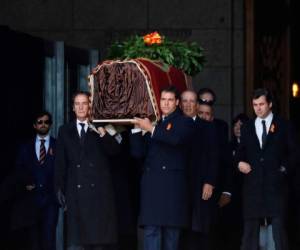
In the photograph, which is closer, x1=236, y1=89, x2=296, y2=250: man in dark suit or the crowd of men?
the crowd of men

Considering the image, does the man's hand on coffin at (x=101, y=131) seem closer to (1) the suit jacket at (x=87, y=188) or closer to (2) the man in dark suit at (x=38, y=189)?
(1) the suit jacket at (x=87, y=188)

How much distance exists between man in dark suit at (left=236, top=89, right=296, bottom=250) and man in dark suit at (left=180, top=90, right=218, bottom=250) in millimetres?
350

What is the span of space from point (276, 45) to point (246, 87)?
1410 millimetres

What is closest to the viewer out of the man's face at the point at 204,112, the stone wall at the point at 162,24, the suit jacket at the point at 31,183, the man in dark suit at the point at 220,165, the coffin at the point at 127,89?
the coffin at the point at 127,89

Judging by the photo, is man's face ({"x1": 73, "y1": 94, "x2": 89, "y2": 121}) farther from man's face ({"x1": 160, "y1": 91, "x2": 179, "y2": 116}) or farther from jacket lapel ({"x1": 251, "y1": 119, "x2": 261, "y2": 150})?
jacket lapel ({"x1": 251, "y1": 119, "x2": 261, "y2": 150})

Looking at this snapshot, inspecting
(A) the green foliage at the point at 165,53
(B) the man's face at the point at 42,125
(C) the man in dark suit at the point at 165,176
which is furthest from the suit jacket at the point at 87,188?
(B) the man's face at the point at 42,125

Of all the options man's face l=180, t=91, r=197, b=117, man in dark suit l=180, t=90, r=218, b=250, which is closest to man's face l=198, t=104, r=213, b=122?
man in dark suit l=180, t=90, r=218, b=250

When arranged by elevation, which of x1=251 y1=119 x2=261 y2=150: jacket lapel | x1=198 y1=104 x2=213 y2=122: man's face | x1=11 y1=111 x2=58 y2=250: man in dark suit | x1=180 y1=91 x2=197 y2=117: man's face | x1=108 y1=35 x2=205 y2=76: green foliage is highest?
x1=108 y1=35 x2=205 y2=76: green foliage

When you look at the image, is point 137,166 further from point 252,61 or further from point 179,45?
point 252,61

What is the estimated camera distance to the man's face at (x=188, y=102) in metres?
15.0

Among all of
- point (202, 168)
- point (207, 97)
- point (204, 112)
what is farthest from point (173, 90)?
point (207, 97)

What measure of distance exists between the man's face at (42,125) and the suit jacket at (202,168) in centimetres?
193

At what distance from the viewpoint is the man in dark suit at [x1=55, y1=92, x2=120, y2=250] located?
14773 mm

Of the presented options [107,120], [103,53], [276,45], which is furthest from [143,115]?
[276,45]
